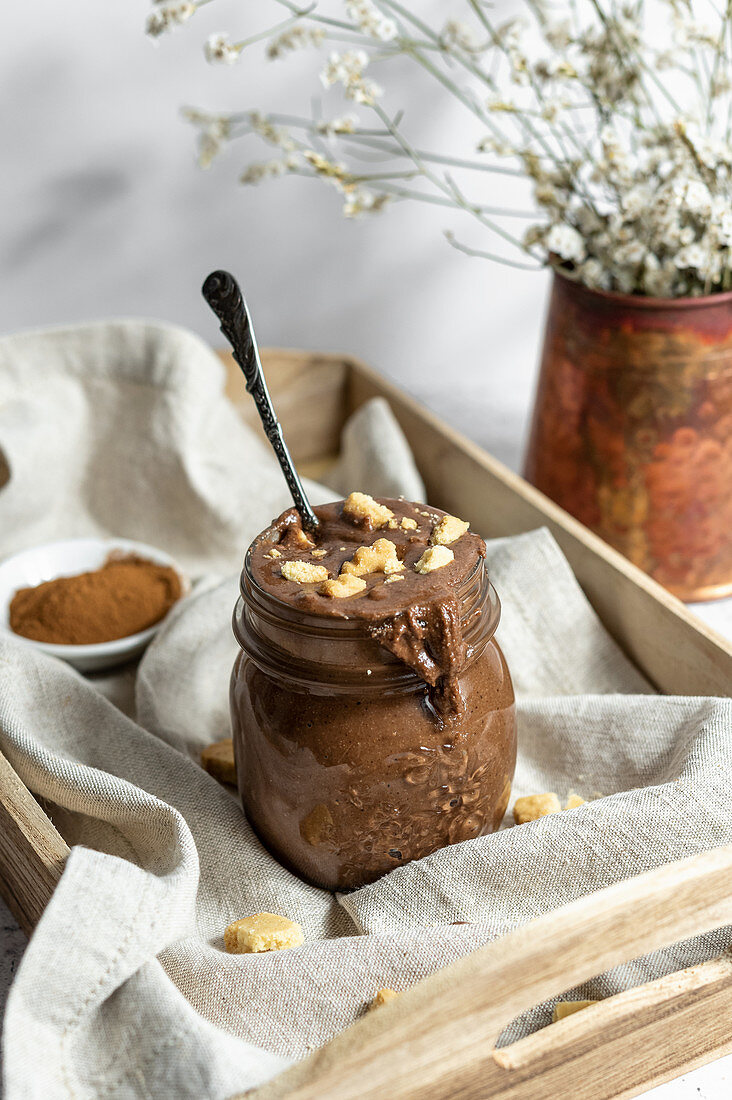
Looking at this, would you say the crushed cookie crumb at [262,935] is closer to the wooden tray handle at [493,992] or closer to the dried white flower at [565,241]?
the wooden tray handle at [493,992]

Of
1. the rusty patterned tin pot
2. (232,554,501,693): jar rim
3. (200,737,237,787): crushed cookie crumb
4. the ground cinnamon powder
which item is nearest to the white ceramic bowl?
the ground cinnamon powder

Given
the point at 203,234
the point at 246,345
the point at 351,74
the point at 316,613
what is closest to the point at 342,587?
the point at 316,613

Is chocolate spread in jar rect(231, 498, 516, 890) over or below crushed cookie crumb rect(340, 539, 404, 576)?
below

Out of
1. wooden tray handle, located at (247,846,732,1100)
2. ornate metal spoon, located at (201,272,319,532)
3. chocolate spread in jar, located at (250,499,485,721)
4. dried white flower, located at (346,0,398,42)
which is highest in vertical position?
dried white flower, located at (346,0,398,42)

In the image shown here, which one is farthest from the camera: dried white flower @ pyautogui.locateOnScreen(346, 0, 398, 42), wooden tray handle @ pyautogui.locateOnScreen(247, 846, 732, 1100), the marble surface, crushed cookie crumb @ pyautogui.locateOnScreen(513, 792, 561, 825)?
the marble surface

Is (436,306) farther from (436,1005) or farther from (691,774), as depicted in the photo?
(436,1005)

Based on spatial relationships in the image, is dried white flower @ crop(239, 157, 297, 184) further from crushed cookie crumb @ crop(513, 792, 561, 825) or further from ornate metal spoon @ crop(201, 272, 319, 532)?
crushed cookie crumb @ crop(513, 792, 561, 825)

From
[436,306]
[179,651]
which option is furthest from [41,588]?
[436,306]

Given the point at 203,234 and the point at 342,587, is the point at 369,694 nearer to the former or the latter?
the point at 342,587

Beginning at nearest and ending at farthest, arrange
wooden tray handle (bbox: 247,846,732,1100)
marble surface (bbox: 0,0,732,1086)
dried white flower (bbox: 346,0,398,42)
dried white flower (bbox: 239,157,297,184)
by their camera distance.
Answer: wooden tray handle (bbox: 247,846,732,1100) → dried white flower (bbox: 346,0,398,42) → dried white flower (bbox: 239,157,297,184) → marble surface (bbox: 0,0,732,1086)
